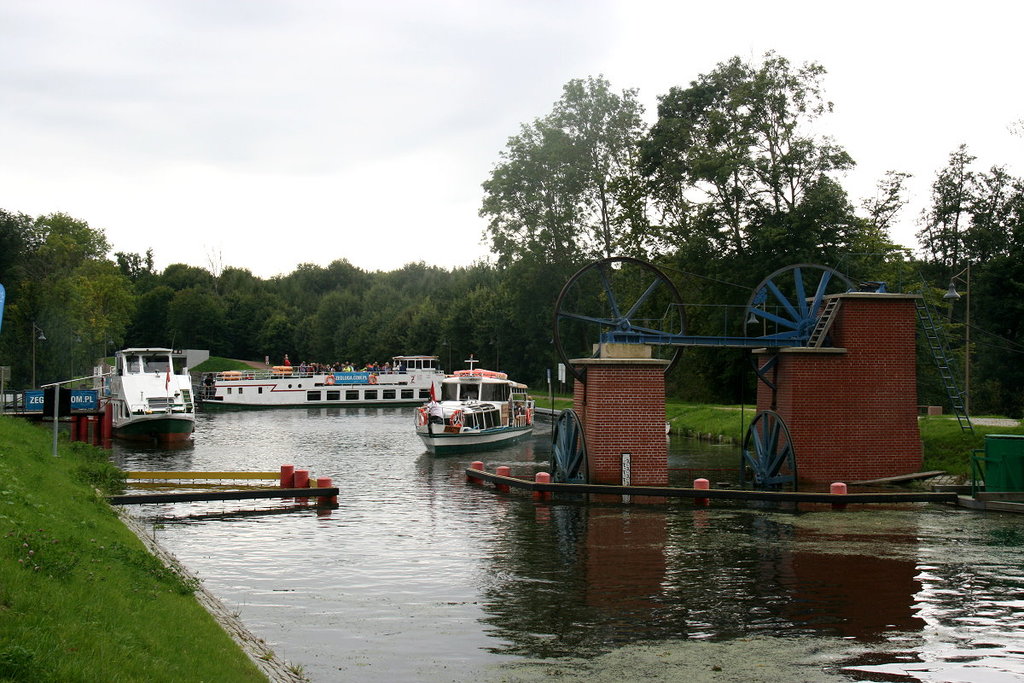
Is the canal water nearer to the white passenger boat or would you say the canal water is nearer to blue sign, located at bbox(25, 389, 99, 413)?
blue sign, located at bbox(25, 389, 99, 413)

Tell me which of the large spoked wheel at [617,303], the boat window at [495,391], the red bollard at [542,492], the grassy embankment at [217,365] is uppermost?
the large spoked wheel at [617,303]

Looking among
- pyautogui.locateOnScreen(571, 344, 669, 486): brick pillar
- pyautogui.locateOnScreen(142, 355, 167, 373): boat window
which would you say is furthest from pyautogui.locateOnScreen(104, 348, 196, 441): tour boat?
pyautogui.locateOnScreen(571, 344, 669, 486): brick pillar

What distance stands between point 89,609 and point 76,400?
45.7 m

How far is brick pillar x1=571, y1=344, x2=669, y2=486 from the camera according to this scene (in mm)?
27578

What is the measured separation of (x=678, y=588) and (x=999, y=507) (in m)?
12.1

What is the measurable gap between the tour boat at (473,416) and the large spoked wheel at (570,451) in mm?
15248

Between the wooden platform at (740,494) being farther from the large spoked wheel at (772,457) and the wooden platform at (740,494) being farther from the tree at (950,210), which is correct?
the tree at (950,210)

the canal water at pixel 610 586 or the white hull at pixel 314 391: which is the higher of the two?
the white hull at pixel 314 391

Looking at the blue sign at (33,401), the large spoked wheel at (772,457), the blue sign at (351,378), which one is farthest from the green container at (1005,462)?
the blue sign at (351,378)

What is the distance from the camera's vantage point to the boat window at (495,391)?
52125mm

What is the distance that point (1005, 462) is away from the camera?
25125 mm

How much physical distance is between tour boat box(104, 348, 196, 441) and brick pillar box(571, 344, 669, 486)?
28941 mm

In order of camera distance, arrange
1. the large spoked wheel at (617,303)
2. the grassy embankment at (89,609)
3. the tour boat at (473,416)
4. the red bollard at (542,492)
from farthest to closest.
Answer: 1. the large spoked wheel at (617,303)
2. the tour boat at (473,416)
3. the red bollard at (542,492)
4. the grassy embankment at (89,609)

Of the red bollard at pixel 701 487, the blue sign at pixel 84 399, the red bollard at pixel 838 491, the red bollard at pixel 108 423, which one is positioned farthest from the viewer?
the red bollard at pixel 108 423
